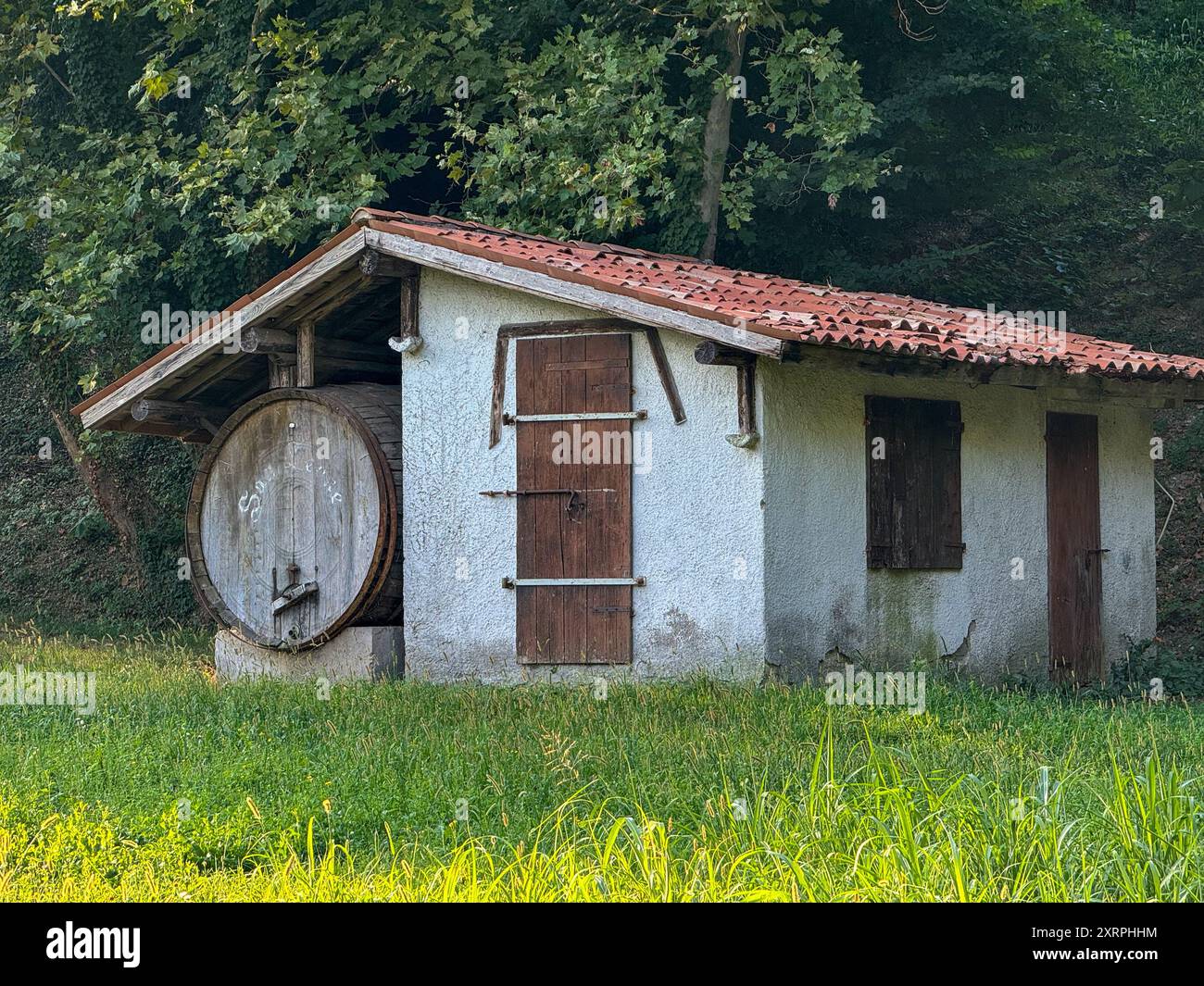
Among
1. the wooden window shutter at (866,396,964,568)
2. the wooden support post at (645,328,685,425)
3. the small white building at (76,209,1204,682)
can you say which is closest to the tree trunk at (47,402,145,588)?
the small white building at (76,209,1204,682)

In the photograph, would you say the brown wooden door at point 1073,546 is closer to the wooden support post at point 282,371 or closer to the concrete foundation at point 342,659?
the concrete foundation at point 342,659

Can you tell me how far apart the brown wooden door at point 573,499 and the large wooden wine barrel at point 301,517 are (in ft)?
4.53

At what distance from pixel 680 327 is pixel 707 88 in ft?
27.3

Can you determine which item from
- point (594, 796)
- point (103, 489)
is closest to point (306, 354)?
point (594, 796)

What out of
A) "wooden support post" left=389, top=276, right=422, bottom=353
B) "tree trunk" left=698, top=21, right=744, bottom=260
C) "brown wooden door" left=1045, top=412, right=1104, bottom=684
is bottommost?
"brown wooden door" left=1045, top=412, right=1104, bottom=684

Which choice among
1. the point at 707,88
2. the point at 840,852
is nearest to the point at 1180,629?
the point at 707,88

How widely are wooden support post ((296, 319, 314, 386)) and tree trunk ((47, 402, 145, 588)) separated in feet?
25.0

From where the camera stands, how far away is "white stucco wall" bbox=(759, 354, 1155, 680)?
11.1m

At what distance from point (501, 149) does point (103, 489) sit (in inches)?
285

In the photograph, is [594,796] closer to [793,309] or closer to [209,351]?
[793,309]

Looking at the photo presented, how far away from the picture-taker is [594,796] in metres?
7.54

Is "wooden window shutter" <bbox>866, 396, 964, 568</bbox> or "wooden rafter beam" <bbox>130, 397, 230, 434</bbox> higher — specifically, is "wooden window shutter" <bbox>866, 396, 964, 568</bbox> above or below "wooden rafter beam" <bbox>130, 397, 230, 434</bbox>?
below

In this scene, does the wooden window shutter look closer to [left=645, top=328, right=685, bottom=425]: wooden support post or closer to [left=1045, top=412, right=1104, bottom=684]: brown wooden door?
[left=1045, top=412, right=1104, bottom=684]: brown wooden door
